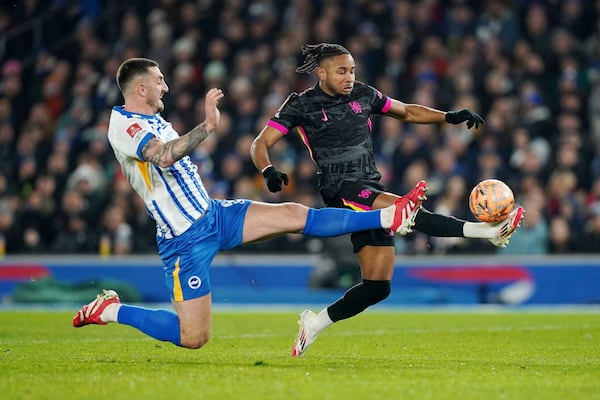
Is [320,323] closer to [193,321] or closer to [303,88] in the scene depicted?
[193,321]

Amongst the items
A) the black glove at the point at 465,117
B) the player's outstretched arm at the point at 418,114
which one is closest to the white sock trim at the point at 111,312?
the player's outstretched arm at the point at 418,114

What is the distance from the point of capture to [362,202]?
862 cm

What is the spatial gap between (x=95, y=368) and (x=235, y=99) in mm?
11788

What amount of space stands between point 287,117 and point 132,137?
1.64 metres

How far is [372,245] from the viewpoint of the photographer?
865 cm

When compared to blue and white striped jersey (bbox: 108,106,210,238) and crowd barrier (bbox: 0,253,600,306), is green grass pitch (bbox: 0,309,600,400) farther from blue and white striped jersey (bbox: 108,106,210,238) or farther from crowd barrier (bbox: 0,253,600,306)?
crowd barrier (bbox: 0,253,600,306)

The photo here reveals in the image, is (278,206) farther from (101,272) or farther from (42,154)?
(42,154)

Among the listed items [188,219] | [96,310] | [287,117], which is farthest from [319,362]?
[287,117]

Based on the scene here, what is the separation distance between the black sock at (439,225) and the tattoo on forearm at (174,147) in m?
1.96

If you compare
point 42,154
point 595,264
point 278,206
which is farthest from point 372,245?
point 42,154

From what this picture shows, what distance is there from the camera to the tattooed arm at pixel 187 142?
7.29 m

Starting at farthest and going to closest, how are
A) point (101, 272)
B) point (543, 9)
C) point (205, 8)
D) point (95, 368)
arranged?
1. point (205, 8)
2. point (543, 9)
3. point (101, 272)
4. point (95, 368)

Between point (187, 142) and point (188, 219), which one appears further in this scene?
point (188, 219)

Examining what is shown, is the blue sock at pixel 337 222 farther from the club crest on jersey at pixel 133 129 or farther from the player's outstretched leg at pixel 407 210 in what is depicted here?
the club crest on jersey at pixel 133 129
